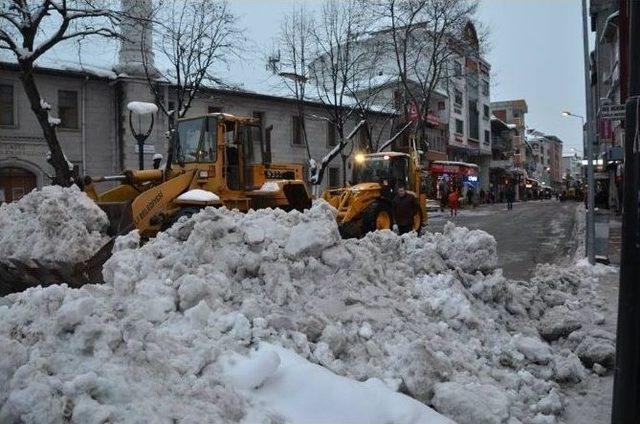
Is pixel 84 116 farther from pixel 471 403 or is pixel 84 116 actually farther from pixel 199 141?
pixel 471 403

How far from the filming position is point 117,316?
14.0 feet

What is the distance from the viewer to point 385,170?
50.5ft

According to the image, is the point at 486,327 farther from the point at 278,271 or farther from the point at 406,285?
the point at 278,271

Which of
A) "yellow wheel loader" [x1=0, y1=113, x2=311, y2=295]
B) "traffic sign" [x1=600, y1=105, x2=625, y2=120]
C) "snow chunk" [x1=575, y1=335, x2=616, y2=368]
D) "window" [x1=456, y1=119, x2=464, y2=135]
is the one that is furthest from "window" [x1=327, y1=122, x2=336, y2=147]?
"snow chunk" [x1=575, y1=335, x2=616, y2=368]

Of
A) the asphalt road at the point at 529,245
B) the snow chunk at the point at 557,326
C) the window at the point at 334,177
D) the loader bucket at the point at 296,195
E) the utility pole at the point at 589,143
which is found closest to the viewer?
the snow chunk at the point at 557,326

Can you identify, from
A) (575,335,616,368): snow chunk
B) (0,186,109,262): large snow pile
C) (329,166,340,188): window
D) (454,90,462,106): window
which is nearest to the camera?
(575,335,616,368): snow chunk

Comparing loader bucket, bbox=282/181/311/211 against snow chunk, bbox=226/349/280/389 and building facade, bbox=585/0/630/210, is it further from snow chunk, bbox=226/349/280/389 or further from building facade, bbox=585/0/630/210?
building facade, bbox=585/0/630/210

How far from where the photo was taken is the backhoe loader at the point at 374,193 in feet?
44.0

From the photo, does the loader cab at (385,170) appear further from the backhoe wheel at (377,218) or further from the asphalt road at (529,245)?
the asphalt road at (529,245)

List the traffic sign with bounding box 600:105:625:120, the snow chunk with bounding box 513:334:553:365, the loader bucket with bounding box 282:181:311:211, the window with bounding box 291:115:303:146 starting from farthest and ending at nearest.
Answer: the window with bounding box 291:115:303:146 < the loader bucket with bounding box 282:181:311:211 < the traffic sign with bounding box 600:105:625:120 < the snow chunk with bounding box 513:334:553:365

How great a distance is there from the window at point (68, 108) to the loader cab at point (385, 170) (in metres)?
14.5

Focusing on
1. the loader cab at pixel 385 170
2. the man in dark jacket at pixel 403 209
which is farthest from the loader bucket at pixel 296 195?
the loader cab at pixel 385 170

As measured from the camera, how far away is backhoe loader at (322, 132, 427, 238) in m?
13.4

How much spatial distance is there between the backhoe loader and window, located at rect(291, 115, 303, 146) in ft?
51.4
